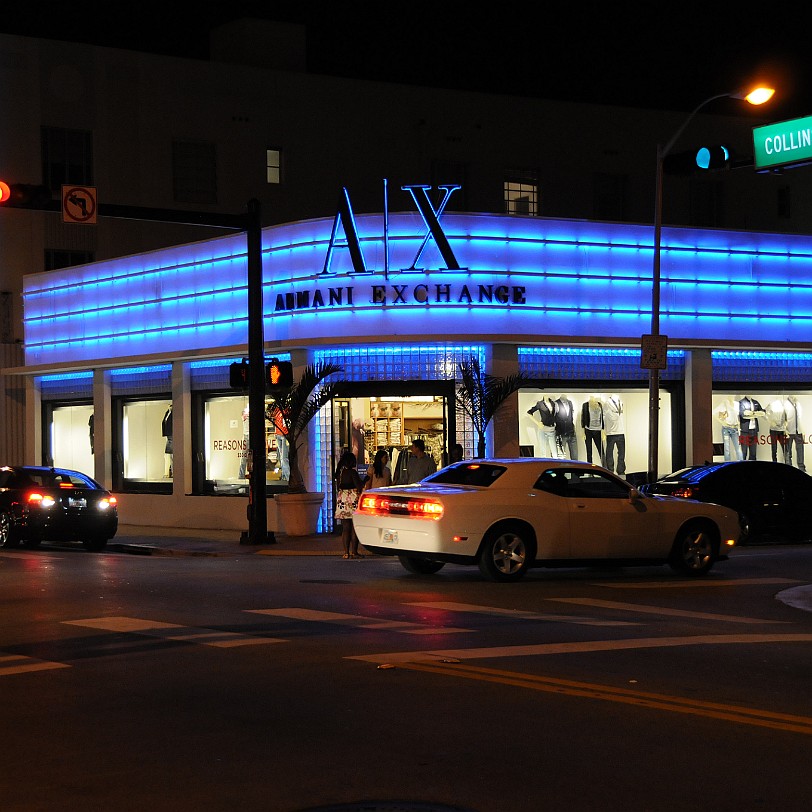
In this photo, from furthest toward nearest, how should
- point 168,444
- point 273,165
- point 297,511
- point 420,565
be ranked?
1. point 273,165
2. point 168,444
3. point 297,511
4. point 420,565

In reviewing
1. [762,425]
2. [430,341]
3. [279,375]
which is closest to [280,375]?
[279,375]

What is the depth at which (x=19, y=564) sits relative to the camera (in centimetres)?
1977

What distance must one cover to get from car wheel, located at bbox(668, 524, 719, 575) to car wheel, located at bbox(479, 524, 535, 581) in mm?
2340

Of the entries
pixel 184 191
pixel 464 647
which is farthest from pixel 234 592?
pixel 184 191

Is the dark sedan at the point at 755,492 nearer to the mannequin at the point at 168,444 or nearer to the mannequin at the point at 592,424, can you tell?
the mannequin at the point at 592,424

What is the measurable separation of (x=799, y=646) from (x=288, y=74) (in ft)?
96.0

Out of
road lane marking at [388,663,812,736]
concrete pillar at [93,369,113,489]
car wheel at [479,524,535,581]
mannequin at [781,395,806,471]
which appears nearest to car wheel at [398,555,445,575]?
car wheel at [479,524,535,581]

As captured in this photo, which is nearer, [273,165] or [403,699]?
[403,699]

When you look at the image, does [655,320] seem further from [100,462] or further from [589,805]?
[589,805]

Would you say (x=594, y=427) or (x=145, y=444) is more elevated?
(x=594, y=427)

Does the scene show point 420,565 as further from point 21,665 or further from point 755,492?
point 21,665

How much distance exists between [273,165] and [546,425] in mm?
14078

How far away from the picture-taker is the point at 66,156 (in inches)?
1400

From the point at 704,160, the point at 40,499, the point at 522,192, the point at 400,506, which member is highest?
the point at 522,192
